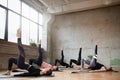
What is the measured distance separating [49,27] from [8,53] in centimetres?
474

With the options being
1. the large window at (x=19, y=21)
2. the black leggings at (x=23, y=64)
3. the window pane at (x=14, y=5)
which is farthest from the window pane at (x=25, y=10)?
the black leggings at (x=23, y=64)

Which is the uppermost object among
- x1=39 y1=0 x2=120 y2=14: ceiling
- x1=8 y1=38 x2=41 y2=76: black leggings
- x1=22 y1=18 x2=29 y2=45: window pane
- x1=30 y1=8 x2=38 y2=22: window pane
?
x1=39 y1=0 x2=120 y2=14: ceiling

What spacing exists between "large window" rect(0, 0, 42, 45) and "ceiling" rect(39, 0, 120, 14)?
909mm

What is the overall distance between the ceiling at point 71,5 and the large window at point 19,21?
0.91m

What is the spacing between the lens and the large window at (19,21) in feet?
24.2

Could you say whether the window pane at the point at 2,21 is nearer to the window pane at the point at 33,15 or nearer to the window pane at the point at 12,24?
the window pane at the point at 12,24

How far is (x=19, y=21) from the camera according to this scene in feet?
28.0

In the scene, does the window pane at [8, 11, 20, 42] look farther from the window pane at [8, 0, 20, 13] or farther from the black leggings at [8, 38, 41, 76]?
the black leggings at [8, 38, 41, 76]

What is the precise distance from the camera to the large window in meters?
7.38

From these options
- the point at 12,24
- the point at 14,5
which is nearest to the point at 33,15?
the point at 14,5

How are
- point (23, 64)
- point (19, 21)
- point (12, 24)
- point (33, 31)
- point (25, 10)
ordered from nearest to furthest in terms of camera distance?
point (23, 64), point (12, 24), point (19, 21), point (25, 10), point (33, 31)

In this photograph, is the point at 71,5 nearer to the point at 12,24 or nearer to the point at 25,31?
the point at 25,31

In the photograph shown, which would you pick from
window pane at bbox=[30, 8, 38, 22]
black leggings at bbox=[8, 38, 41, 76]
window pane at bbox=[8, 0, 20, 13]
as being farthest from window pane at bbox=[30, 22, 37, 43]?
black leggings at bbox=[8, 38, 41, 76]

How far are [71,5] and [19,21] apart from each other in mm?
3495
